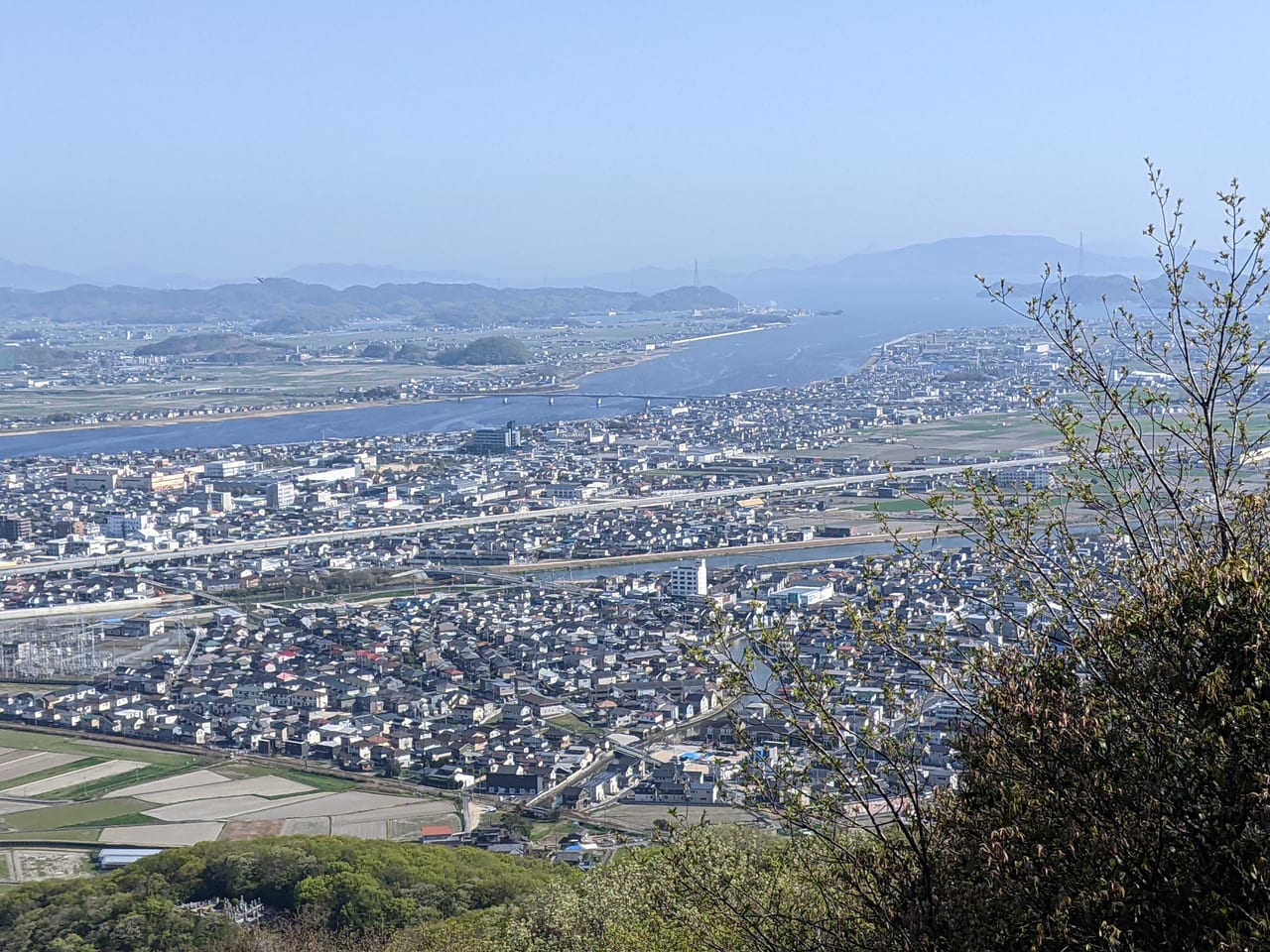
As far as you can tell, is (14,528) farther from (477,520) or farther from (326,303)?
(326,303)

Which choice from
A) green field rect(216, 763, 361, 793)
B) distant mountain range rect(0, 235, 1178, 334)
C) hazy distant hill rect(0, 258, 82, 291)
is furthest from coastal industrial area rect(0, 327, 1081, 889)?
hazy distant hill rect(0, 258, 82, 291)

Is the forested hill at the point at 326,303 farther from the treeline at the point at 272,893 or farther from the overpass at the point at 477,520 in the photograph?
the treeline at the point at 272,893

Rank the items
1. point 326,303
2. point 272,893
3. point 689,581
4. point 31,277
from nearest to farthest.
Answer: point 272,893 → point 689,581 → point 326,303 → point 31,277

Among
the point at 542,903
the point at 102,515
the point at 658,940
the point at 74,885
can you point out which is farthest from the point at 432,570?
the point at 658,940

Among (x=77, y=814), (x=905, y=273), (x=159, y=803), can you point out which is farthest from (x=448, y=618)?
(x=905, y=273)

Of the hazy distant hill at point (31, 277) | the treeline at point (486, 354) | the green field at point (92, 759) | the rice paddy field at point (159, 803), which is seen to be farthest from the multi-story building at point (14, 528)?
the hazy distant hill at point (31, 277)

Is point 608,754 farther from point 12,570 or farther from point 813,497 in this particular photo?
point 813,497
